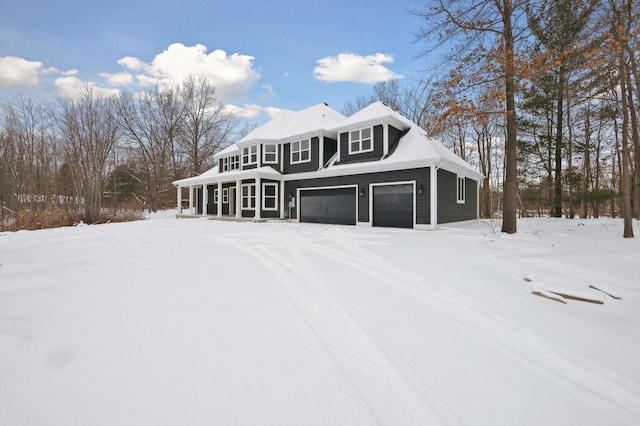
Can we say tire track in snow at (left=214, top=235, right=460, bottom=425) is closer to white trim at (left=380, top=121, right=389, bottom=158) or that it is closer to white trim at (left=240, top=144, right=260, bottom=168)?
white trim at (left=380, top=121, right=389, bottom=158)

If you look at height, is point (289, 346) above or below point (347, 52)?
below

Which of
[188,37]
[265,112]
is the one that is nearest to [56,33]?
[188,37]

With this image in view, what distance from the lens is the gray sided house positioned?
11430mm

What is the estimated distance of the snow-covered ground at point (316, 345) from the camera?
167 centimetres

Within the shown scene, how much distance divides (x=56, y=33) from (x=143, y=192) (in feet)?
62.5

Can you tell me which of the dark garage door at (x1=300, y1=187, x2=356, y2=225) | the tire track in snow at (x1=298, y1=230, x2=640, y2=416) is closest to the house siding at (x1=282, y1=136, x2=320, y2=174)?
the dark garage door at (x1=300, y1=187, x2=356, y2=225)

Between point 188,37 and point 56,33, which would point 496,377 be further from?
point 188,37

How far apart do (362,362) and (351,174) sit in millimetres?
11524

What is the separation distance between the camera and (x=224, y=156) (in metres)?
20.4

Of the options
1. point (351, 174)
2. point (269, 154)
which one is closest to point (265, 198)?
point (269, 154)

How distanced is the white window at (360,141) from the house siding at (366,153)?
20 centimetres

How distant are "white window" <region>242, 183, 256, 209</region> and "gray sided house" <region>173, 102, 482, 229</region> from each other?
62 mm

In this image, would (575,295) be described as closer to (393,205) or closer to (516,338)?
(516,338)

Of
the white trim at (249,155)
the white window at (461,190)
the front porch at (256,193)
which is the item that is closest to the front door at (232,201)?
the front porch at (256,193)
